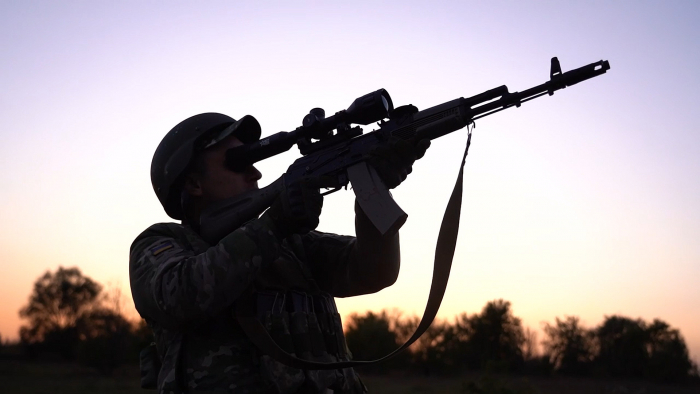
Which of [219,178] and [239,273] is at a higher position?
[219,178]

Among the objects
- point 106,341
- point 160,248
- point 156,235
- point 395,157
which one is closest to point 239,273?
point 160,248

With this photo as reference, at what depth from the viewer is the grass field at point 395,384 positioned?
10227 mm

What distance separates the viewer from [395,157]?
12.0 feet

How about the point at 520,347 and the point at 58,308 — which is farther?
the point at 58,308

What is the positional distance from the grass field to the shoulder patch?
24.3ft

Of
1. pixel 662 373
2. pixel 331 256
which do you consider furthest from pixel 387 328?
pixel 331 256

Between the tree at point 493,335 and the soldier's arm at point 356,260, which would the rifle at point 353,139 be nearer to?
the soldier's arm at point 356,260

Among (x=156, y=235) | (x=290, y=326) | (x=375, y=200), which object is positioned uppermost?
(x=375, y=200)

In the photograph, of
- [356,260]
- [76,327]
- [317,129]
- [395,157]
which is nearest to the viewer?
[395,157]

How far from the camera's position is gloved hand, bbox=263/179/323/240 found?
3279 millimetres

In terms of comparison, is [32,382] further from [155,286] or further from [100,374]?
[155,286]

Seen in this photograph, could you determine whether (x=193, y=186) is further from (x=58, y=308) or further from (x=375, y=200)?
(x=58, y=308)

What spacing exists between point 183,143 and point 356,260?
1327 mm

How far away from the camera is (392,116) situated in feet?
12.8
